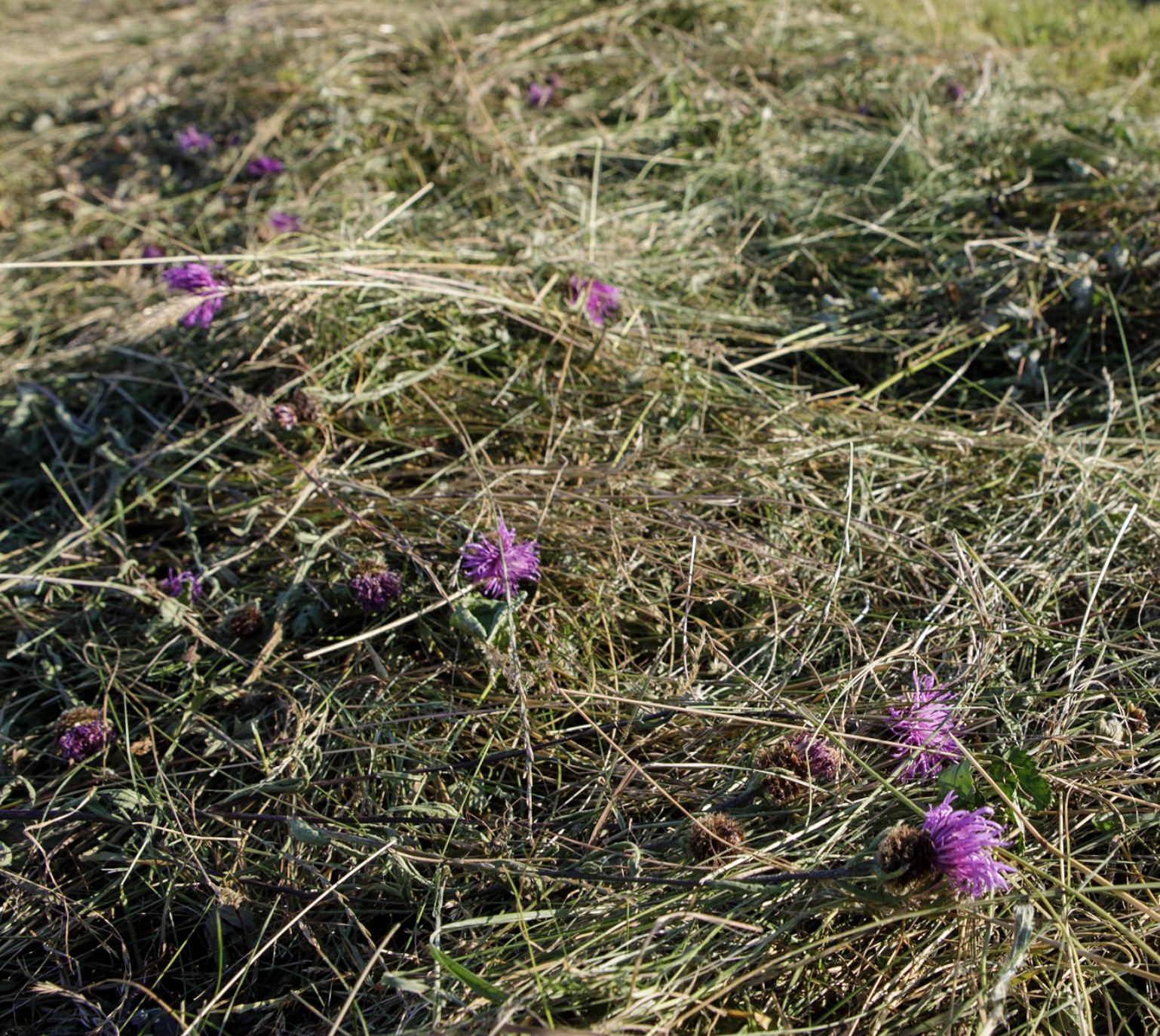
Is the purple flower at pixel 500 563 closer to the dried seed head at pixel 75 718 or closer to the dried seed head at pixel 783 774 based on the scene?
the dried seed head at pixel 783 774

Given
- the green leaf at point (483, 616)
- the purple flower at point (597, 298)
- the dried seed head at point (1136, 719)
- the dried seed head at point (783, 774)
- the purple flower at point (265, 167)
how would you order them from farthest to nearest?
the purple flower at point (265, 167), the purple flower at point (597, 298), the green leaf at point (483, 616), the dried seed head at point (1136, 719), the dried seed head at point (783, 774)

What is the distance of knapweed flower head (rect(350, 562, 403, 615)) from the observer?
5.43 ft

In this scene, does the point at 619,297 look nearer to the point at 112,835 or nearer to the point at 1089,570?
the point at 1089,570

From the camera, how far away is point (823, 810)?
4.31ft

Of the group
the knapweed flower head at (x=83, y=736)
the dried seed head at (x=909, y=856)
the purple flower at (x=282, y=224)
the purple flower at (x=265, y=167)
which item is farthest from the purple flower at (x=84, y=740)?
the purple flower at (x=265, y=167)

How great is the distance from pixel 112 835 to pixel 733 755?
1.06m

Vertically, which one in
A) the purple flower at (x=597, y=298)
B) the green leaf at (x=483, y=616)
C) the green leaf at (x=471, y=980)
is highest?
the purple flower at (x=597, y=298)

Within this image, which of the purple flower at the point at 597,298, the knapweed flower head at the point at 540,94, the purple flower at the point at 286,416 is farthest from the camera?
the knapweed flower head at the point at 540,94

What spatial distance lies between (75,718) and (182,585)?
317mm

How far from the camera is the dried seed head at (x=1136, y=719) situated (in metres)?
1.45

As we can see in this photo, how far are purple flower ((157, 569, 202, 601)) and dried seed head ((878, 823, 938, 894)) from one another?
1.37 meters

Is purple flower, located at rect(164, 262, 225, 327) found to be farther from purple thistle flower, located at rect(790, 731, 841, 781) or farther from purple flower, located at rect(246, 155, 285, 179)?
purple thistle flower, located at rect(790, 731, 841, 781)

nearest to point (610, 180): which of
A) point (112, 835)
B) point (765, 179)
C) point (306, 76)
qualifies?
point (765, 179)

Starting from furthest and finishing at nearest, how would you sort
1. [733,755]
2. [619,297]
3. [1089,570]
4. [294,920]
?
[619,297] < [1089,570] < [733,755] < [294,920]
